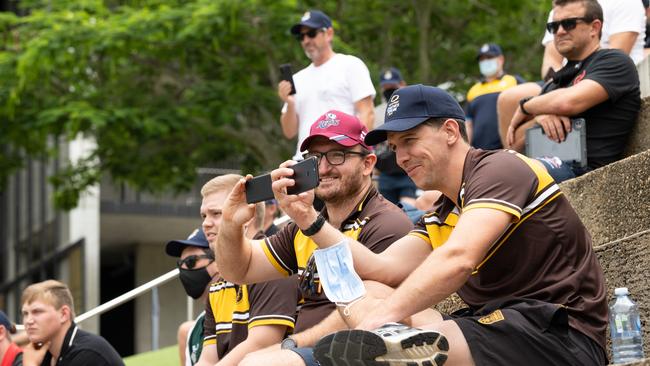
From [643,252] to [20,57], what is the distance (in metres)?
10.6

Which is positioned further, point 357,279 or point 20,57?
point 20,57

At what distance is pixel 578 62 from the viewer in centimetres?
721

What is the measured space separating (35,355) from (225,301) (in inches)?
88.9

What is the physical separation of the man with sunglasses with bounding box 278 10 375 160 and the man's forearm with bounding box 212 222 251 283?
344cm

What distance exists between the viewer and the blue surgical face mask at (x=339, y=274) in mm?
4855

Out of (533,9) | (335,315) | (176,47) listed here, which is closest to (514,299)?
(335,315)

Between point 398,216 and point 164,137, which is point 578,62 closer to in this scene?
point 398,216

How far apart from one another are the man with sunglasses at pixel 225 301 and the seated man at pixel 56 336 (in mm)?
644

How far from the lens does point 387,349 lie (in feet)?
14.0

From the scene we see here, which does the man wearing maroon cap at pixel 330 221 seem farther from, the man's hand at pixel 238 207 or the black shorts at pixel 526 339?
the black shorts at pixel 526 339

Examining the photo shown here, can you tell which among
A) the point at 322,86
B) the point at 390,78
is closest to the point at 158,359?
the point at 390,78

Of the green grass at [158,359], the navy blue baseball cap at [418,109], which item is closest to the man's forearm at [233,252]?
the navy blue baseball cap at [418,109]

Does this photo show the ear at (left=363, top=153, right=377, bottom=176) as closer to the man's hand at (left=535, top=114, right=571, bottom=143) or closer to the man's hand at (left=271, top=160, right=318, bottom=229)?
the man's hand at (left=271, top=160, right=318, bottom=229)

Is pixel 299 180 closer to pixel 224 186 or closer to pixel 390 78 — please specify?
pixel 224 186
